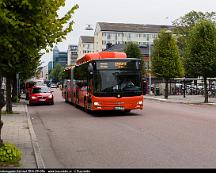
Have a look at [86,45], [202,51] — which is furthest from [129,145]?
[86,45]

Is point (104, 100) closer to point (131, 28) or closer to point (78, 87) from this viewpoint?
point (78, 87)

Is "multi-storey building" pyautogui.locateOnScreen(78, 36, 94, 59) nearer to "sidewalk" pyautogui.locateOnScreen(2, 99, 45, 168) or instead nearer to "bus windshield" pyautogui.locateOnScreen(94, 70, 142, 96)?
"bus windshield" pyautogui.locateOnScreen(94, 70, 142, 96)

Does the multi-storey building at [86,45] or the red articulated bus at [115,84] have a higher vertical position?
the multi-storey building at [86,45]

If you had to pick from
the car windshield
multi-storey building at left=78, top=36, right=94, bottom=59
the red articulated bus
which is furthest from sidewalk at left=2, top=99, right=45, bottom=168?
multi-storey building at left=78, top=36, right=94, bottom=59

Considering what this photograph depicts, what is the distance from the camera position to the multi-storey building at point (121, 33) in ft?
506

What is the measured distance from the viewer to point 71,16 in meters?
10.4

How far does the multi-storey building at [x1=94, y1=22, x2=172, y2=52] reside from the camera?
154 metres

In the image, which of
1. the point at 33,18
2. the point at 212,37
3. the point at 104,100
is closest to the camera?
the point at 33,18

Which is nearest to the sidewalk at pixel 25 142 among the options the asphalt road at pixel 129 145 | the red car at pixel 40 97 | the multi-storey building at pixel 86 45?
the asphalt road at pixel 129 145

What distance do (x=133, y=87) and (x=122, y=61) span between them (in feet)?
4.79

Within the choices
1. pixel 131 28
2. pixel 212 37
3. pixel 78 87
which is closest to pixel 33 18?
pixel 78 87

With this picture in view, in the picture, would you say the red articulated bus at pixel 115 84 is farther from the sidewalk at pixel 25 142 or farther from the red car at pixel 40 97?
the red car at pixel 40 97

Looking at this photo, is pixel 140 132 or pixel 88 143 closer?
pixel 88 143

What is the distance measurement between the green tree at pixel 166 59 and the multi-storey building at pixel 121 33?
10087 centimetres
